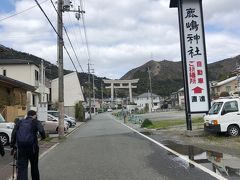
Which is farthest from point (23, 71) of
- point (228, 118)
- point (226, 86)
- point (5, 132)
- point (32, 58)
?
point (226, 86)

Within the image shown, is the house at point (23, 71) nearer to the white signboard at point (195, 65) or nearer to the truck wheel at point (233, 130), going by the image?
the white signboard at point (195, 65)

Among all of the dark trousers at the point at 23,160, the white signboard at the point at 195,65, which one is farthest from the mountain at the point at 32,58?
the dark trousers at the point at 23,160

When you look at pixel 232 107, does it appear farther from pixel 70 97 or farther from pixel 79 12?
pixel 70 97

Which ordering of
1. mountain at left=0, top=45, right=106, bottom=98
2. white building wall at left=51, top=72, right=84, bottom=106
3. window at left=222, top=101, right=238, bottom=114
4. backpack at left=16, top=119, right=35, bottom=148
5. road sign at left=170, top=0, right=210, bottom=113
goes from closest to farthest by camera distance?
backpack at left=16, top=119, right=35, bottom=148, window at left=222, top=101, right=238, bottom=114, road sign at left=170, top=0, right=210, bottom=113, mountain at left=0, top=45, right=106, bottom=98, white building wall at left=51, top=72, right=84, bottom=106

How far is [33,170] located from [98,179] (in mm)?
1504

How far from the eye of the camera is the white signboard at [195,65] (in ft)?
70.5

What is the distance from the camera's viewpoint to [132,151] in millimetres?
14273

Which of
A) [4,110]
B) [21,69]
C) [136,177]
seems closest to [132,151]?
[136,177]

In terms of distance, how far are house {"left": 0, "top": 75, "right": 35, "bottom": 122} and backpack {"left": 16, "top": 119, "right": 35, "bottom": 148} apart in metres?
17.4

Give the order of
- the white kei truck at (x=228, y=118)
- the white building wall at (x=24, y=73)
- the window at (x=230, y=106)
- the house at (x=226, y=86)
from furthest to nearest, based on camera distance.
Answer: the house at (x=226, y=86) → the white building wall at (x=24, y=73) → the window at (x=230, y=106) → the white kei truck at (x=228, y=118)

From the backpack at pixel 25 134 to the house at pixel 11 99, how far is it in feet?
57.1

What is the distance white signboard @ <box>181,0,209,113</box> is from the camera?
21.5m

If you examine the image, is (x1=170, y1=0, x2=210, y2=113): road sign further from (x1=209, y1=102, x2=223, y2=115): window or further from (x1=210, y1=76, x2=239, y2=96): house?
(x1=210, y1=76, x2=239, y2=96): house

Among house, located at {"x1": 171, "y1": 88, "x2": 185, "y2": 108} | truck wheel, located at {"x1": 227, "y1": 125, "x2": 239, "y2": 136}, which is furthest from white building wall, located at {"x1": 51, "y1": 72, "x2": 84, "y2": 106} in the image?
truck wheel, located at {"x1": 227, "y1": 125, "x2": 239, "y2": 136}
